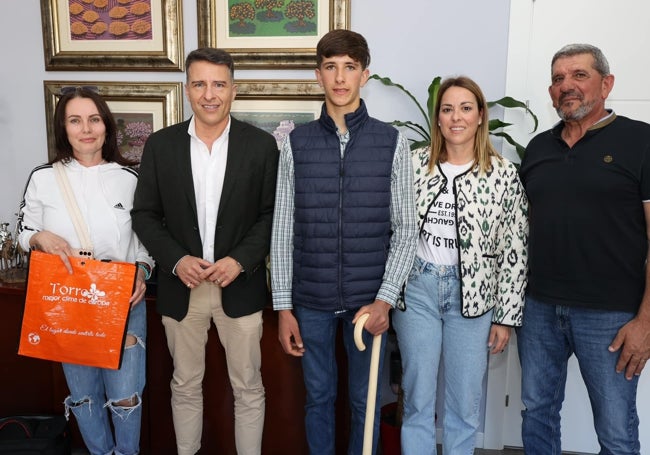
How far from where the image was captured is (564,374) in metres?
1.79

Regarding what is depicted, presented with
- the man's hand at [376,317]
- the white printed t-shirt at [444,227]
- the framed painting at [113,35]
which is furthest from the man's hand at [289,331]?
the framed painting at [113,35]

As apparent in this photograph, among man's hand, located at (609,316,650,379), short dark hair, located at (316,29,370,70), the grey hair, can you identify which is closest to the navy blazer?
short dark hair, located at (316,29,370,70)

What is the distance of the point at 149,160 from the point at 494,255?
3.92ft

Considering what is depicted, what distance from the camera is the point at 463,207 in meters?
1.59

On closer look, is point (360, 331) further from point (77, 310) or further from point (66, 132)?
point (66, 132)

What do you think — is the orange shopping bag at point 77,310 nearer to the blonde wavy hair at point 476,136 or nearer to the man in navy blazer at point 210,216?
the man in navy blazer at point 210,216

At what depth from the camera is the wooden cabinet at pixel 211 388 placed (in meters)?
2.03

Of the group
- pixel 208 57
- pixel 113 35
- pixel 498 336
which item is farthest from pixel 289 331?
pixel 113 35

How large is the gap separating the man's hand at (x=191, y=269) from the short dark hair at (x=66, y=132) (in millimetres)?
487

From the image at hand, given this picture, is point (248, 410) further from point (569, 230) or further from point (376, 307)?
point (569, 230)

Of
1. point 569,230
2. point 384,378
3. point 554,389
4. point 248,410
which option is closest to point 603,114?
point 569,230

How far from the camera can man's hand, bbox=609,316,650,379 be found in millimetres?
1533

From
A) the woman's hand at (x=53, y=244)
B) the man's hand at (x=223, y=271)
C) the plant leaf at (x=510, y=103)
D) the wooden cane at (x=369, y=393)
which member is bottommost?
the wooden cane at (x=369, y=393)

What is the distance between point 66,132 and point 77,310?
61 cm
